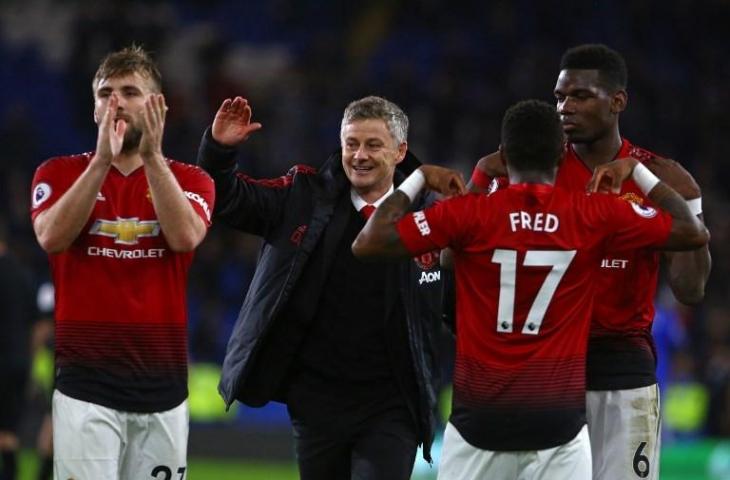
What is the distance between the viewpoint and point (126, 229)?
602cm

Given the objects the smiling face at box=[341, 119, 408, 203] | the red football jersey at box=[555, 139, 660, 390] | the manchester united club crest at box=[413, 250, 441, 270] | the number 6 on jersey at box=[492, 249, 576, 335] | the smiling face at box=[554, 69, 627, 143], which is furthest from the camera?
the manchester united club crest at box=[413, 250, 441, 270]

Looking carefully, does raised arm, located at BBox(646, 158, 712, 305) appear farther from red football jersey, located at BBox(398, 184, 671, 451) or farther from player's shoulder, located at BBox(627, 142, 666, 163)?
red football jersey, located at BBox(398, 184, 671, 451)

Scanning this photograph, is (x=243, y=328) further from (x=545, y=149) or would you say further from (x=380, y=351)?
(x=545, y=149)

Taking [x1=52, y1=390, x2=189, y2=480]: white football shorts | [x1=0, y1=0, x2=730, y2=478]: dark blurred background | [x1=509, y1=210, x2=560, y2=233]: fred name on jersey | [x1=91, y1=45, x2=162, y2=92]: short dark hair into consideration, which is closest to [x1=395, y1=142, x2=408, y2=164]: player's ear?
[x1=91, y1=45, x2=162, y2=92]: short dark hair

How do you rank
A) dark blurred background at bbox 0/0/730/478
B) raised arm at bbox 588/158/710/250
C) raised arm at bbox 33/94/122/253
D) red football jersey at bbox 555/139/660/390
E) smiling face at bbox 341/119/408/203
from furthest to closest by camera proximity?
dark blurred background at bbox 0/0/730/478 → smiling face at bbox 341/119/408/203 → red football jersey at bbox 555/139/660/390 → raised arm at bbox 33/94/122/253 → raised arm at bbox 588/158/710/250

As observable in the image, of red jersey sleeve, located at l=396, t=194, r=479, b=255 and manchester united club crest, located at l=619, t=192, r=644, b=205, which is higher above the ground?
manchester united club crest, located at l=619, t=192, r=644, b=205

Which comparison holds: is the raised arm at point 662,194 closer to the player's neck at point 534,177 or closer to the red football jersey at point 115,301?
the player's neck at point 534,177

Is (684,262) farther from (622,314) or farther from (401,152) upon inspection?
(401,152)

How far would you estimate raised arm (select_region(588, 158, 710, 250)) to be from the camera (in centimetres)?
561

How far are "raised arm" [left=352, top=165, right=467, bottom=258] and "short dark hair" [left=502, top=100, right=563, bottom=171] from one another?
24cm

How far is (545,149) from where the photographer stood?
5500 millimetres

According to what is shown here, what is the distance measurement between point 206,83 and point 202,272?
342cm

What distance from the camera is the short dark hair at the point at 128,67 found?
612 cm

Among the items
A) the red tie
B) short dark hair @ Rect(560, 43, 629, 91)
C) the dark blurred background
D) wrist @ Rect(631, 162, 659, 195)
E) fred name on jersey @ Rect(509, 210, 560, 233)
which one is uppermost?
the dark blurred background
